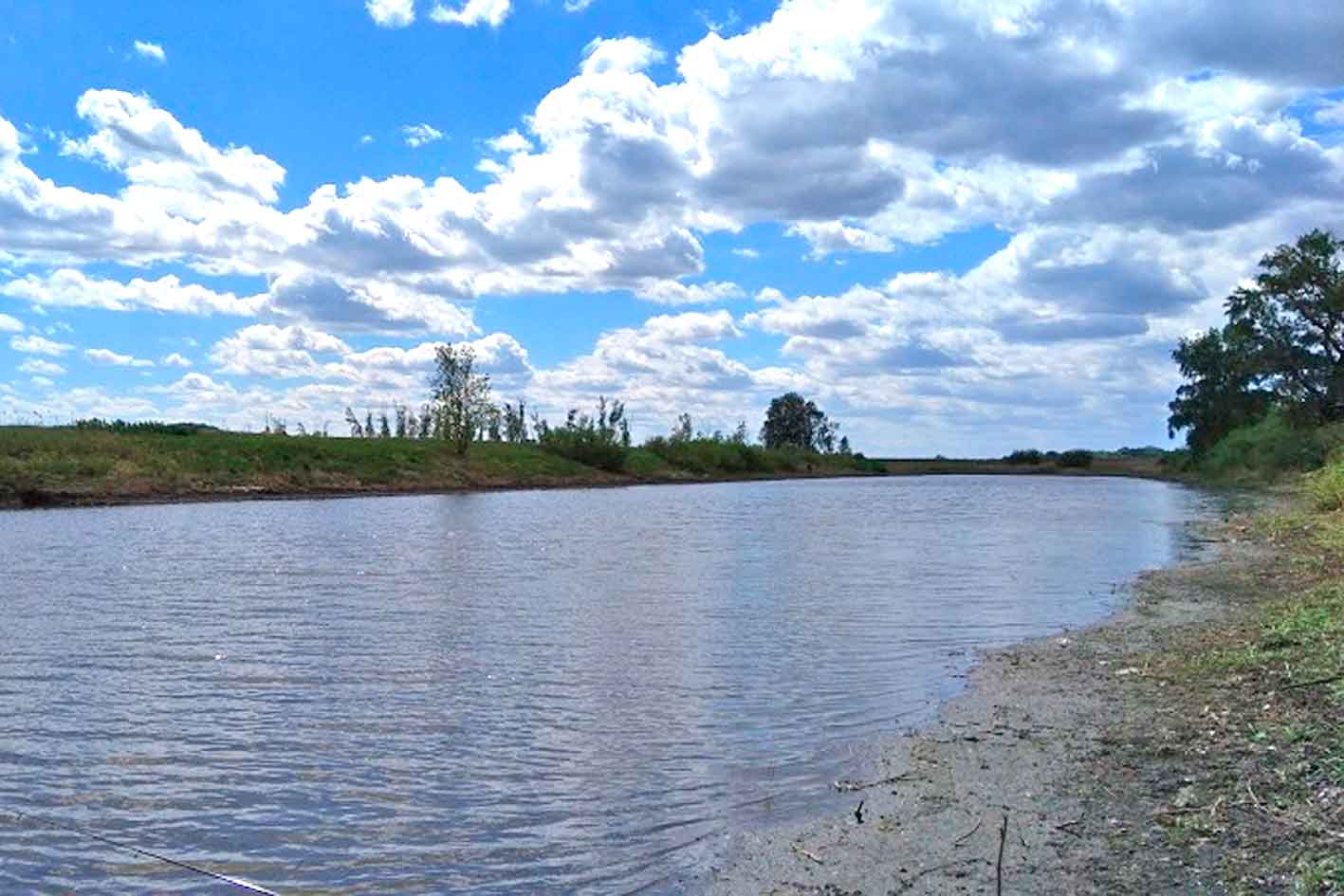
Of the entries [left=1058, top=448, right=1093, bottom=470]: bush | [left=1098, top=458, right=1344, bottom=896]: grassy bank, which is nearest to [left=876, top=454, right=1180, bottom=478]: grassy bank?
[left=1058, top=448, right=1093, bottom=470]: bush

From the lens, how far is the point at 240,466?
71750mm

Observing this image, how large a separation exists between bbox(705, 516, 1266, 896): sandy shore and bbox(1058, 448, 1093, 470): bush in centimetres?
18649

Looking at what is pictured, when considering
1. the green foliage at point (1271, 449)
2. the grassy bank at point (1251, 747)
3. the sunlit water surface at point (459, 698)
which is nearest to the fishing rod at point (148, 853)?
the sunlit water surface at point (459, 698)

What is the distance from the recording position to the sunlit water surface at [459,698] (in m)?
8.27

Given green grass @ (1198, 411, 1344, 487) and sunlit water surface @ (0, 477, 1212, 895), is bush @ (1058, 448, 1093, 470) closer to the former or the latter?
green grass @ (1198, 411, 1344, 487)

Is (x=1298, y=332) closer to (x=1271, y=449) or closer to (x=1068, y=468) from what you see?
(x=1271, y=449)

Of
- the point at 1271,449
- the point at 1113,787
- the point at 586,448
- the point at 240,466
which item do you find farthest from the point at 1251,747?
the point at 586,448

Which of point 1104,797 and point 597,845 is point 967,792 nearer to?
point 1104,797

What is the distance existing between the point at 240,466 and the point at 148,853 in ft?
223

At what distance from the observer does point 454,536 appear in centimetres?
3994

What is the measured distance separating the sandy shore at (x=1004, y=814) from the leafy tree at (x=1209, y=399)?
9581 cm

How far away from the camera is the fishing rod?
741cm

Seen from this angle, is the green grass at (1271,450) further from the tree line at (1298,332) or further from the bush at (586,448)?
the bush at (586,448)

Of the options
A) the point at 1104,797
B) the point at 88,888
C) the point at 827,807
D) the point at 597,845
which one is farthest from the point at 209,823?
the point at 1104,797
